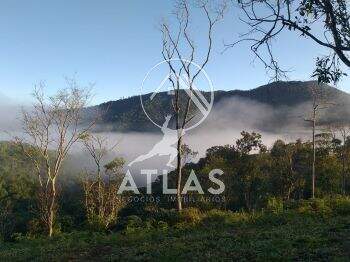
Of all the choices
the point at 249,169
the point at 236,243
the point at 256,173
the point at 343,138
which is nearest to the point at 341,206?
the point at 236,243

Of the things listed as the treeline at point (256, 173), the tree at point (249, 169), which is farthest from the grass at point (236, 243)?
the tree at point (249, 169)

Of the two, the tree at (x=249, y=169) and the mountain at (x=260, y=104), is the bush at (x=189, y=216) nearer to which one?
the tree at (x=249, y=169)

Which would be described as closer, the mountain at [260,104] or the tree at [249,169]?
the tree at [249,169]

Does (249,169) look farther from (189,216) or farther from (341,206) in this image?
(341,206)

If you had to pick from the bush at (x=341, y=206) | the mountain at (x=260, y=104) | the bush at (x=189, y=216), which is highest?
the mountain at (x=260, y=104)

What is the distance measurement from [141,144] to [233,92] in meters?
48.7

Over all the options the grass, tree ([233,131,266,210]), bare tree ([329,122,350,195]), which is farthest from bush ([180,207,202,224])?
bare tree ([329,122,350,195])

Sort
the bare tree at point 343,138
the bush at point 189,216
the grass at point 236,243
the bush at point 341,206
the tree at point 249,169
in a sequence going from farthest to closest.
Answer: the bare tree at point 343,138 < the tree at point 249,169 < the bush at point 189,216 < the bush at point 341,206 < the grass at point 236,243

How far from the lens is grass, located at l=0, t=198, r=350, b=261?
10523mm

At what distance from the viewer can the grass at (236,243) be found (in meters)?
10.5

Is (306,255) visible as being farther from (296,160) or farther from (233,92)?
(233,92)

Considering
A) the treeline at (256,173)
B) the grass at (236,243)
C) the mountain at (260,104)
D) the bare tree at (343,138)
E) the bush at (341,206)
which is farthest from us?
the mountain at (260,104)

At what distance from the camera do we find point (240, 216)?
1811cm

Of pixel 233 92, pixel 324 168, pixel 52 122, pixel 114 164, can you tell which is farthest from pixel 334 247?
pixel 233 92
